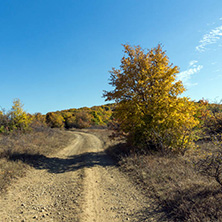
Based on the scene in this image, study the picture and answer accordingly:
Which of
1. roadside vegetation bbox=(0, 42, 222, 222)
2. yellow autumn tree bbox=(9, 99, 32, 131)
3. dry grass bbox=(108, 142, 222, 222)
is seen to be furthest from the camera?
yellow autumn tree bbox=(9, 99, 32, 131)

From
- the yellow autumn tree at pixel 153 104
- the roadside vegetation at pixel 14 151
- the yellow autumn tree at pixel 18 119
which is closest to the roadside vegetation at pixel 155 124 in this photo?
the yellow autumn tree at pixel 153 104

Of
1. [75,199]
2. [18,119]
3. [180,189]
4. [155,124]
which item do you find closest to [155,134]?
[155,124]

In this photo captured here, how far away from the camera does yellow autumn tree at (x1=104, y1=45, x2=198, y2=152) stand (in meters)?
11.4

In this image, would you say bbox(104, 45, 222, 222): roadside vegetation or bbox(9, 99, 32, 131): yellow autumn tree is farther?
bbox(9, 99, 32, 131): yellow autumn tree

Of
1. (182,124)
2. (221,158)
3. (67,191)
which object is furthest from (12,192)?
(182,124)

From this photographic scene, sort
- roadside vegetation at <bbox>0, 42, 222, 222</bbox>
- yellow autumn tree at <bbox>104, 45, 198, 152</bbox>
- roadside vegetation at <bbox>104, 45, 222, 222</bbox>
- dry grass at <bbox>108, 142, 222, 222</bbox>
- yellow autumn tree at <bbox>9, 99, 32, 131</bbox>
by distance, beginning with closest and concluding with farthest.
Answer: dry grass at <bbox>108, 142, 222, 222</bbox> < roadside vegetation at <bbox>0, 42, 222, 222</bbox> < roadside vegetation at <bbox>104, 45, 222, 222</bbox> < yellow autumn tree at <bbox>104, 45, 198, 152</bbox> < yellow autumn tree at <bbox>9, 99, 32, 131</bbox>

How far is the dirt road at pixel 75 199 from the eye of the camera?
497 cm

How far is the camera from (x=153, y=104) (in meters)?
11.9

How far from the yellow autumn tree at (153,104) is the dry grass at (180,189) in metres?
2.75

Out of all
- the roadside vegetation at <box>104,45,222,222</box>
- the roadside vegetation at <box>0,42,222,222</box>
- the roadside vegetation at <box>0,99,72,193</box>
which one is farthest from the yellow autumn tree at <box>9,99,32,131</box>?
the roadside vegetation at <box>104,45,222,222</box>

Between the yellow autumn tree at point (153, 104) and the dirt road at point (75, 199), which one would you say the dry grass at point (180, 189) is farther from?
the yellow autumn tree at point (153, 104)

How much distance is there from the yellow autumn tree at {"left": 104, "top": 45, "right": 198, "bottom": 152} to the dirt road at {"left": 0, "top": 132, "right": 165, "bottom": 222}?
433 cm

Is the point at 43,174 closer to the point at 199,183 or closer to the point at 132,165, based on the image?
the point at 132,165

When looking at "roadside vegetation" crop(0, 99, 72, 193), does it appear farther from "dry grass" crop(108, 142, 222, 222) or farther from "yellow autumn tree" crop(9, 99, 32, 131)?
"dry grass" crop(108, 142, 222, 222)
